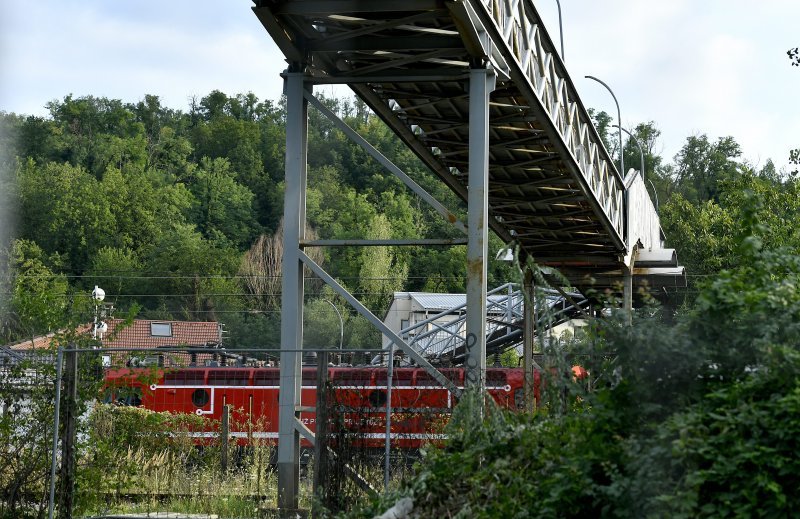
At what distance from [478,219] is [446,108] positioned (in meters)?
4.33

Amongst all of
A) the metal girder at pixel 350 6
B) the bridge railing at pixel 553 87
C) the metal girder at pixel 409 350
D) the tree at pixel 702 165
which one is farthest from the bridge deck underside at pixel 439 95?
the tree at pixel 702 165

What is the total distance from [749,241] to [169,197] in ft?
278

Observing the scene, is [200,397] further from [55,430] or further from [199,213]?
[199,213]

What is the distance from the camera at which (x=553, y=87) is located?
17.1 metres

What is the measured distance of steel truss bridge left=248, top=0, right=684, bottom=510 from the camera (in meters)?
12.2

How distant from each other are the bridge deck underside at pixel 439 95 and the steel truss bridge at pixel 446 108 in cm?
2

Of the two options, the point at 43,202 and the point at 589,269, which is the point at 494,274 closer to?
the point at 43,202

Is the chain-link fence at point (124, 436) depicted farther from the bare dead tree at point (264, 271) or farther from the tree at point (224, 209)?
the tree at point (224, 209)

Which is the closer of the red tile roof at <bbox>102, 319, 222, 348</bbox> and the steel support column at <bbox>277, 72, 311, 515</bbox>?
the steel support column at <bbox>277, 72, 311, 515</bbox>

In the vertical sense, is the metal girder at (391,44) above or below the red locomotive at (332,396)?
above

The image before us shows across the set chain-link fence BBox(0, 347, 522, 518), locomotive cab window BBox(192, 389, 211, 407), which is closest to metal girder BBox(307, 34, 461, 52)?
chain-link fence BBox(0, 347, 522, 518)

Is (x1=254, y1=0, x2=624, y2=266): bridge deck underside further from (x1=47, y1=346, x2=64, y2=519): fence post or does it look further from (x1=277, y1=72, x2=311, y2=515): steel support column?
(x1=47, y1=346, x2=64, y2=519): fence post

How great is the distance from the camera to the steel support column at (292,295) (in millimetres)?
12383

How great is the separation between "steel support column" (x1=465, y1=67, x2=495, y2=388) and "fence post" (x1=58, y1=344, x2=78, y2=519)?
3986 millimetres
